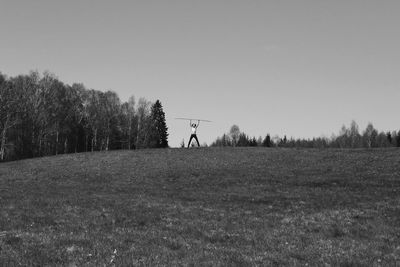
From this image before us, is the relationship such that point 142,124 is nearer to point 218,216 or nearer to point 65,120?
point 65,120

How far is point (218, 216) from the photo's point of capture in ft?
70.4

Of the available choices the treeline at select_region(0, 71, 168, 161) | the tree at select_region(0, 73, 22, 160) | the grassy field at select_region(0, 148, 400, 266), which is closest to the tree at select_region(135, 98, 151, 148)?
the treeline at select_region(0, 71, 168, 161)

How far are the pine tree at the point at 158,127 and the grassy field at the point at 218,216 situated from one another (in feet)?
268

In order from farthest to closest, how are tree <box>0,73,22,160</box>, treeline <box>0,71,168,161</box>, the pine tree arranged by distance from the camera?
1. the pine tree
2. treeline <box>0,71,168,161</box>
3. tree <box>0,73,22,160</box>

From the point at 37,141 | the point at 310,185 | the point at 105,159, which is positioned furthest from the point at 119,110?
the point at 310,185

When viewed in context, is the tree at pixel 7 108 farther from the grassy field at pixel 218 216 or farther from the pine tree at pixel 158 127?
the pine tree at pixel 158 127

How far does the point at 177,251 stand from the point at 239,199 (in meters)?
17.0

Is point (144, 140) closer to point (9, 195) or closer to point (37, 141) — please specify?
point (37, 141)

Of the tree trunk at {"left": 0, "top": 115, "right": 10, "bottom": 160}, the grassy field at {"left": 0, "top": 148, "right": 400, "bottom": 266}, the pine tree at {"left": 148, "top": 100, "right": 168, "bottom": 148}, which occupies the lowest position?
the grassy field at {"left": 0, "top": 148, "right": 400, "bottom": 266}

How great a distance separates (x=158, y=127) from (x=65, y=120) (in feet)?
113

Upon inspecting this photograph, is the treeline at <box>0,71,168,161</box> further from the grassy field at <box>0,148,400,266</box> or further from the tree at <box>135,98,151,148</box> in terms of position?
the grassy field at <box>0,148,400,266</box>

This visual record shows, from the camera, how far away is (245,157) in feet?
182

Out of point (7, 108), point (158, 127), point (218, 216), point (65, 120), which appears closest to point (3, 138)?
point (7, 108)

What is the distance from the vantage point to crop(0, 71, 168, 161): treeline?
313 feet
